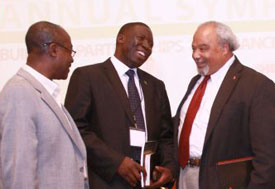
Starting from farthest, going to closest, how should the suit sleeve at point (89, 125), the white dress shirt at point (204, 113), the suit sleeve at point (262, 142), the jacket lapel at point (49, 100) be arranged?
the white dress shirt at point (204, 113), the suit sleeve at point (89, 125), the suit sleeve at point (262, 142), the jacket lapel at point (49, 100)

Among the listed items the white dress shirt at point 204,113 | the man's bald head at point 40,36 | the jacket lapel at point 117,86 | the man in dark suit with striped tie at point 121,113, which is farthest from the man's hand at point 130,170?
the man's bald head at point 40,36

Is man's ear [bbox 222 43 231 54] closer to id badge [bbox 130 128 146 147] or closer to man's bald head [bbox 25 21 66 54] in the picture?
id badge [bbox 130 128 146 147]

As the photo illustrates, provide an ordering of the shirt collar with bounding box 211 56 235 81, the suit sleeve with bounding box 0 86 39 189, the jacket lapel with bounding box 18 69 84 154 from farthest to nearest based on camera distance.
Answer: the shirt collar with bounding box 211 56 235 81, the jacket lapel with bounding box 18 69 84 154, the suit sleeve with bounding box 0 86 39 189

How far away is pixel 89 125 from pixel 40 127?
88cm

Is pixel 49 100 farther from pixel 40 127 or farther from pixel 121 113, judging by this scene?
pixel 121 113

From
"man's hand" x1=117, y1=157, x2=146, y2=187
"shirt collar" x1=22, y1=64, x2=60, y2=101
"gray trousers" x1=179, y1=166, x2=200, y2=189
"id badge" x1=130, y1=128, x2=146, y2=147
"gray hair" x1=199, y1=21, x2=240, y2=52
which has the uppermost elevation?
"gray hair" x1=199, y1=21, x2=240, y2=52

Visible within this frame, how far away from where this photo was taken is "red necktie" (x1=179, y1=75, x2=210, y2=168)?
3.46 m

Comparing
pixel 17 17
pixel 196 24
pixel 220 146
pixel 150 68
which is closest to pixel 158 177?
pixel 220 146

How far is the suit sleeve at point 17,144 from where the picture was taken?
2.45m

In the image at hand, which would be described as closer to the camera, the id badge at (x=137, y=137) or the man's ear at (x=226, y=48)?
the id badge at (x=137, y=137)

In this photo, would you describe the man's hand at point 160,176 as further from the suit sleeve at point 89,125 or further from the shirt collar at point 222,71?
the shirt collar at point 222,71

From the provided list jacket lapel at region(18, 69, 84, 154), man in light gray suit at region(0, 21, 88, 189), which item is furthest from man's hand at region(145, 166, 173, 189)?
jacket lapel at region(18, 69, 84, 154)

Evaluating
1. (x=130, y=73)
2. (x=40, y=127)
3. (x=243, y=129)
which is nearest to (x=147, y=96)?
(x=130, y=73)

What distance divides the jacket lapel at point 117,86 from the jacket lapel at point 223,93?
0.52 metres
